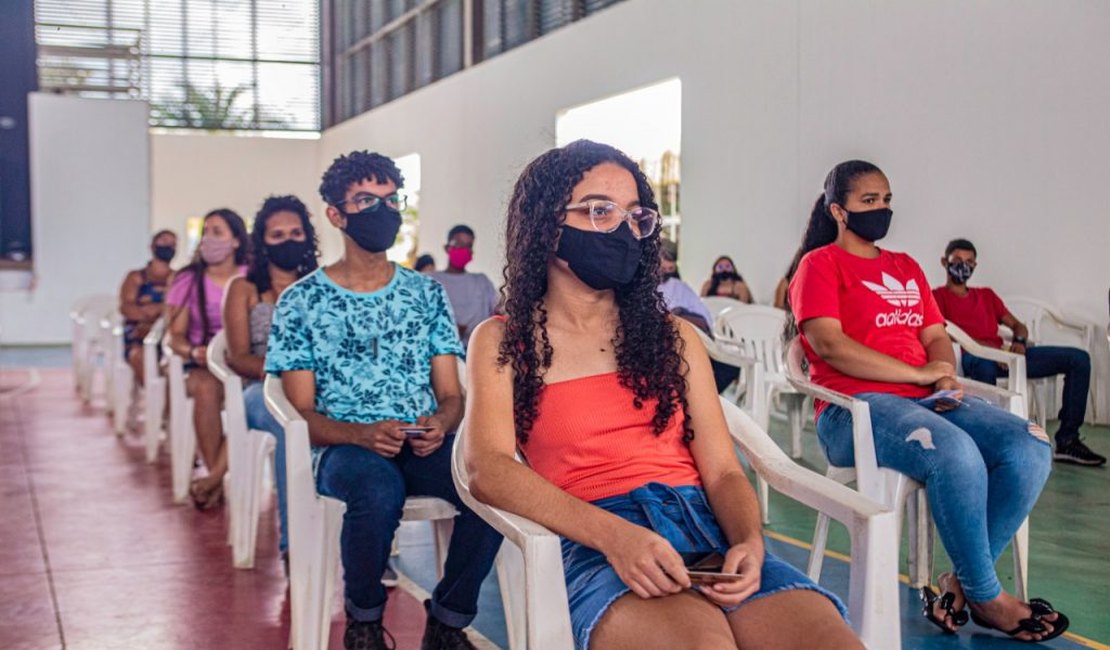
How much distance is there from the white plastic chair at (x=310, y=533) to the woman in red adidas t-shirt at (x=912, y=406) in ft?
3.82

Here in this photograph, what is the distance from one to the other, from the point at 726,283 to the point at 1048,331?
257 centimetres

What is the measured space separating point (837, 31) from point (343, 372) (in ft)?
19.9

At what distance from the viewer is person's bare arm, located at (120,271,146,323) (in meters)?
7.84

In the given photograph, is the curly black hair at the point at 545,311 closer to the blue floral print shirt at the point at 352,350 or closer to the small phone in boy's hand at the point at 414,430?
the small phone in boy's hand at the point at 414,430

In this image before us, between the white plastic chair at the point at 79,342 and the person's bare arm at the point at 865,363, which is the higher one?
the person's bare arm at the point at 865,363

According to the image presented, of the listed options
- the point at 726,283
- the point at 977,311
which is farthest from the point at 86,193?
the point at 977,311

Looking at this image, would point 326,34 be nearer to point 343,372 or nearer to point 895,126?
point 895,126

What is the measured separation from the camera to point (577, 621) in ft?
6.82

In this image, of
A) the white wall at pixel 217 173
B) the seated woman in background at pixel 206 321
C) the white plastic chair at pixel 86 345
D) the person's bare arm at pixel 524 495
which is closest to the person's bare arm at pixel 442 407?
the person's bare arm at pixel 524 495

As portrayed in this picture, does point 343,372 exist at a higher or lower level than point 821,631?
higher

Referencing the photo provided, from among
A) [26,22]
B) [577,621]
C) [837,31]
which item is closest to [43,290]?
[26,22]

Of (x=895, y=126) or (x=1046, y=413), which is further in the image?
(x=895, y=126)

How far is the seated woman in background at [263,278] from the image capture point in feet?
14.9

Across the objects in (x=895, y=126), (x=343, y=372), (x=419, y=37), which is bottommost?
(x=343, y=372)
